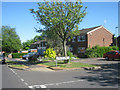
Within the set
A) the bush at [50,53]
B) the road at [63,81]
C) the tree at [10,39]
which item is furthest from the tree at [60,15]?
the tree at [10,39]

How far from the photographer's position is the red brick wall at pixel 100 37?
31.3m

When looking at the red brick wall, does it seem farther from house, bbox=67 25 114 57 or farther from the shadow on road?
the shadow on road

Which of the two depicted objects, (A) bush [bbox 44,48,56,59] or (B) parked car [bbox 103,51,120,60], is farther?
(B) parked car [bbox 103,51,120,60]

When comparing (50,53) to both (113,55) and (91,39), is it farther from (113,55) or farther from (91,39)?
(91,39)

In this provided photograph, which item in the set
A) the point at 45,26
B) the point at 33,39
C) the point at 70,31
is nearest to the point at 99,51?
the point at 70,31

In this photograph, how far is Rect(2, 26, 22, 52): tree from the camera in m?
49.2

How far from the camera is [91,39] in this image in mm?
31328

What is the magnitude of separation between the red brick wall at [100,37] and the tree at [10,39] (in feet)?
94.3

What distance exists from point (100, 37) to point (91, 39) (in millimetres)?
3118

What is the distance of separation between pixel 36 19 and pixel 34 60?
23.3 ft

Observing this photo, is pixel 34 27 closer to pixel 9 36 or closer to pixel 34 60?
pixel 34 60

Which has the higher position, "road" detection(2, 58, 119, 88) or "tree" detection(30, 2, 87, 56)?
"tree" detection(30, 2, 87, 56)

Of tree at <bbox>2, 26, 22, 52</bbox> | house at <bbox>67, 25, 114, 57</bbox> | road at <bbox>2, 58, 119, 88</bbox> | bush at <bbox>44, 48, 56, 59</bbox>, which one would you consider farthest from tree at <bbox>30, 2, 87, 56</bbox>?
tree at <bbox>2, 26, 22, 52</bbox>

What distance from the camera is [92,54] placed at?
27.2m
